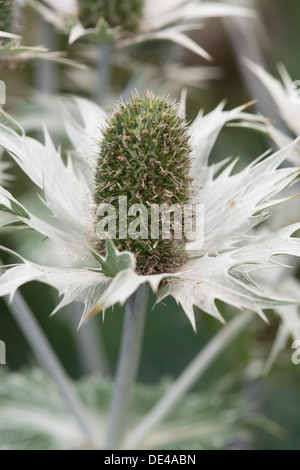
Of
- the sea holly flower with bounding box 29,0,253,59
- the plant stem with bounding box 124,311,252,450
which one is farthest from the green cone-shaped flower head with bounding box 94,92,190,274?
the sea holly flower with bounding box 29,0,253,59

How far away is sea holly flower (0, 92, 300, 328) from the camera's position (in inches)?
20.6

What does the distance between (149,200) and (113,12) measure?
0.56 meters

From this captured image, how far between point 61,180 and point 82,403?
1.48ft

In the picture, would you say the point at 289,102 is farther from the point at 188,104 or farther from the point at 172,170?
the point at 188,104

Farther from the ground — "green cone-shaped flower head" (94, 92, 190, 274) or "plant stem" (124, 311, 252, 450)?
"green cone-shaped flower head" (94, 92, 190, 274)

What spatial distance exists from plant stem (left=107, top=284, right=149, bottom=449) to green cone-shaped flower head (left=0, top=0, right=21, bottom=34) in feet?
1.40

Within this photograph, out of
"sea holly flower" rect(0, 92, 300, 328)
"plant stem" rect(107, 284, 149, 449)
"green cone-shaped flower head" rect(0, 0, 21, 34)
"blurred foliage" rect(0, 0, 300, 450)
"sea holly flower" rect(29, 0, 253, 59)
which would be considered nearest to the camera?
"sea holly flower" rect(0, 92, 300, 328)

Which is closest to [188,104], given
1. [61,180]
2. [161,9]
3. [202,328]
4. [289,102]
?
[161,9]

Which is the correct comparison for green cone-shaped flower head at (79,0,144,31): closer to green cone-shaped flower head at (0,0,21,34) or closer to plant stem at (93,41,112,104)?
plant stem at (93,41,112,104)

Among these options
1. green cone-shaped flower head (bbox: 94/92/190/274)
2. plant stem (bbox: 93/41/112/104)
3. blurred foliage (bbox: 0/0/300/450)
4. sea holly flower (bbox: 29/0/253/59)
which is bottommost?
green cone-shaped flower head (bbox: 94/92/190/274)

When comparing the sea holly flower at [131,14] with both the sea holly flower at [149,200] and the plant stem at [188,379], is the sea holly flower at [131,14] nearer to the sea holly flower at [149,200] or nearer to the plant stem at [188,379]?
the sea holly flower at [149,200]

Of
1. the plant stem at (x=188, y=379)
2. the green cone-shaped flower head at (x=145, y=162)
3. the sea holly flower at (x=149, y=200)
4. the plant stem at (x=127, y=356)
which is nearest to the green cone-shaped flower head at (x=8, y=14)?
the sea holly flower at (x=149, y=200)

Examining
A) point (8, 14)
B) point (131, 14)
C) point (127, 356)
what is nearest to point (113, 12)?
point (131, 14)

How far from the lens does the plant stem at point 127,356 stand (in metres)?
0.66
